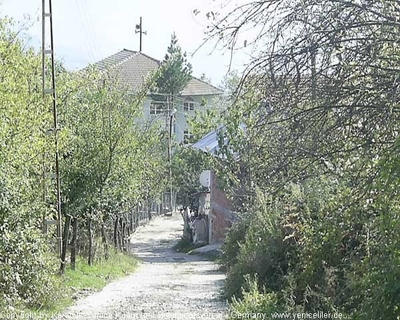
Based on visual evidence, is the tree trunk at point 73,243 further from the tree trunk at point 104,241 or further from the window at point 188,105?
the window at point 188,105

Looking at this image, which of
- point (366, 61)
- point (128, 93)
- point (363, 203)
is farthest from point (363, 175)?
point (128, 93)

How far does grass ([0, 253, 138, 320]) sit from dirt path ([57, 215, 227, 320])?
251mm

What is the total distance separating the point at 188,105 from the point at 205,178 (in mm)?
23970

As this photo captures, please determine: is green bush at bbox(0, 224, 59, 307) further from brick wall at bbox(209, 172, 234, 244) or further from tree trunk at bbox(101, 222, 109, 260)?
brick wall at bbox(209, 172, 234, 244)

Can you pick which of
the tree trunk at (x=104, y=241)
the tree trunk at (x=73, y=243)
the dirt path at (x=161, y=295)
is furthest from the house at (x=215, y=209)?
the tree trunk at (x=73, y=243)

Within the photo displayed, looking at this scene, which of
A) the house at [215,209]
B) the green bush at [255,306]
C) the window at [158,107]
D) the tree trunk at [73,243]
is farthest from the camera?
the window at [158,107]

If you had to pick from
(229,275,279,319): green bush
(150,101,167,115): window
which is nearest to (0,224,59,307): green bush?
(229,275,279,319): green bush

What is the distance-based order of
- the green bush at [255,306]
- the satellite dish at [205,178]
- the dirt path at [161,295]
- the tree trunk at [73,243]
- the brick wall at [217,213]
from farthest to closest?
the satellite dish at [205,178] → the brick wall at [217,213] → the tree trunk at [73,243] → the dirt path at [161,295] → the green bush at [255,306]

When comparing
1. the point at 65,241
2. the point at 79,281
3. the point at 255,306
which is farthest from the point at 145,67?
the point at 255,306

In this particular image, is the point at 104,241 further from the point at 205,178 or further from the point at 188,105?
the point at 188,105

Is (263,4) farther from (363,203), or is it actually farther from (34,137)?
(34,137)

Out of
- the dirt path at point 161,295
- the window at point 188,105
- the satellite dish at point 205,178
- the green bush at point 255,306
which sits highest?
the window at point 188,105

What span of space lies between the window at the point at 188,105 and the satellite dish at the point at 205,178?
74.1ft

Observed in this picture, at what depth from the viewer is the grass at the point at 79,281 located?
11.3 m
